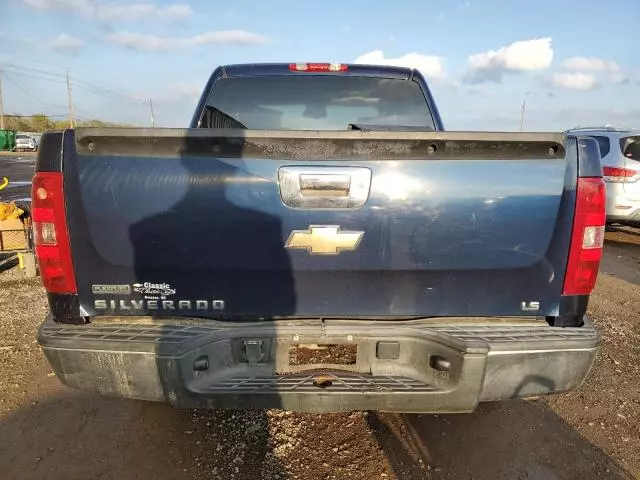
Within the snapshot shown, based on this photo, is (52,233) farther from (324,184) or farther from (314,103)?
(314,103)

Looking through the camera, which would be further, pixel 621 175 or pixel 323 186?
pixel 621 175

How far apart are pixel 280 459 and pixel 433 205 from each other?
1.61 meters

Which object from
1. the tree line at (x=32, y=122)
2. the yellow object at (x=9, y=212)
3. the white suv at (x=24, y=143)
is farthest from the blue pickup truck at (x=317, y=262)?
the tree line at (x=32, y=122)

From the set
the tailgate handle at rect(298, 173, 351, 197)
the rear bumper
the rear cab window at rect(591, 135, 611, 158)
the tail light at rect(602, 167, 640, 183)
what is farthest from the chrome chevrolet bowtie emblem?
the rear cab window at rect(591, 135, 611, 158)

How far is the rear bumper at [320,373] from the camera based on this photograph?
196cm

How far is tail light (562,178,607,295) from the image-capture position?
2000 millimetres

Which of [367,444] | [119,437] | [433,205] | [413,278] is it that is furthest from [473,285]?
[119,437]

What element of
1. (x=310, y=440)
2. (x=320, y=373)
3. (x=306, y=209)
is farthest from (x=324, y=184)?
(x=310, y=440)

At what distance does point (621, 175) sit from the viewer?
25.3ft

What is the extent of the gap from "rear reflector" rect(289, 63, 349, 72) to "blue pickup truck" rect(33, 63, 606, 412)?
1.62 metres

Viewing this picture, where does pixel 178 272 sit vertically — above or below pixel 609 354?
above

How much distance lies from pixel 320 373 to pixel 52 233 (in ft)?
4.38

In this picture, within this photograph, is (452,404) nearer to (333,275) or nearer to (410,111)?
(333,275)

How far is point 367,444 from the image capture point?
8.64ft
